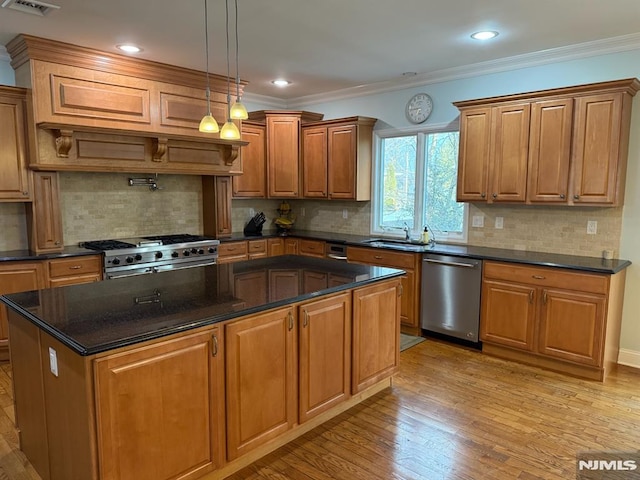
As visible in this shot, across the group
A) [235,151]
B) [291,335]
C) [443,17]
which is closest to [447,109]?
[443,17]

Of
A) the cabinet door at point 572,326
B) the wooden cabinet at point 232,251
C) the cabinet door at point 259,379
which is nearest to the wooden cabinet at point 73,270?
the wooden cabinet at point 232,251

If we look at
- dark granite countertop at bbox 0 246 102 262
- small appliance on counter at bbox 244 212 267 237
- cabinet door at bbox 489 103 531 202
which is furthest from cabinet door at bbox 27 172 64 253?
cabinet door at bbox 489 103 531 202

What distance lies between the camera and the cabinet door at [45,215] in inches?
156

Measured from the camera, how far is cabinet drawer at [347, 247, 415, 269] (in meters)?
4.47

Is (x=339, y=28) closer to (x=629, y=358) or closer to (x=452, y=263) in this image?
(x=452, y=263)

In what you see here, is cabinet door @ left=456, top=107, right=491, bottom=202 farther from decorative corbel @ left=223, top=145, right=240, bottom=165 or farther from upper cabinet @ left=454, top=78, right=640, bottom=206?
decorative corbel @ left=223, top=145, right=240, bottom=165

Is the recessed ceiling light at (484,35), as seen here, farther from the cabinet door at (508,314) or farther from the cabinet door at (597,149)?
the cabinet door at (508,314)

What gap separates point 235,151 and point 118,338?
11.9ft

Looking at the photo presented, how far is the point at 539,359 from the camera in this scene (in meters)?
3.82

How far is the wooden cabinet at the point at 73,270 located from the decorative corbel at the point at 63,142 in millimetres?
924

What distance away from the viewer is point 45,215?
4016 millimetres

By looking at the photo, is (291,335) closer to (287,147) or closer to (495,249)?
(495,249)

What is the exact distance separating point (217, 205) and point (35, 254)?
1.95 meters

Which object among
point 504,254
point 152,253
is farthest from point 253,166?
point 504,254
